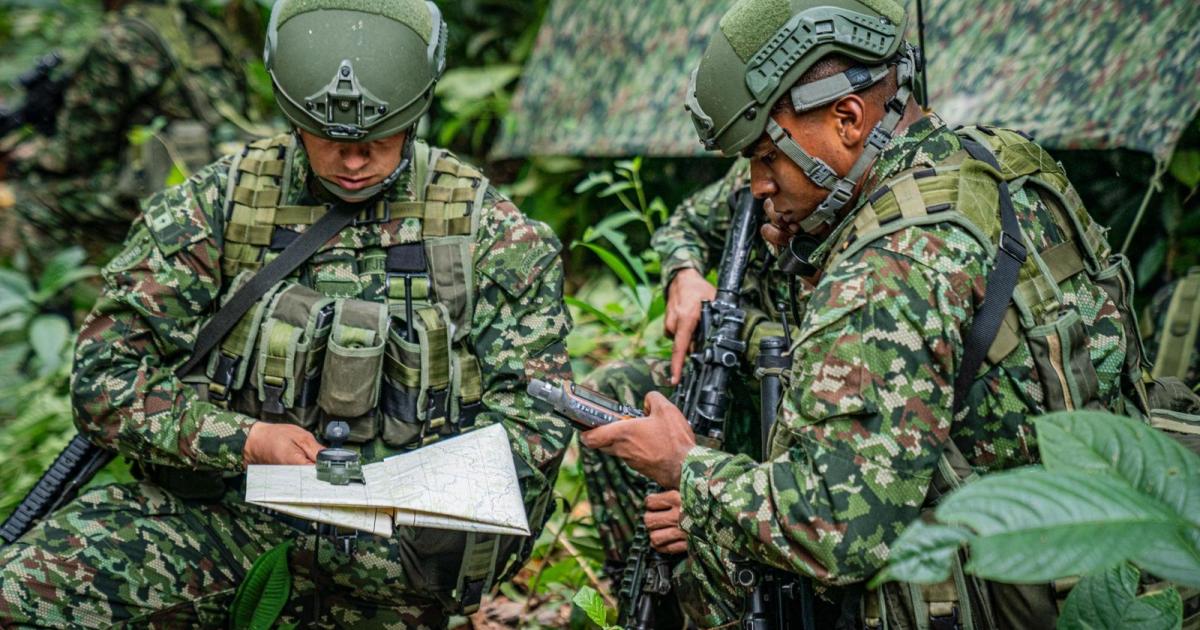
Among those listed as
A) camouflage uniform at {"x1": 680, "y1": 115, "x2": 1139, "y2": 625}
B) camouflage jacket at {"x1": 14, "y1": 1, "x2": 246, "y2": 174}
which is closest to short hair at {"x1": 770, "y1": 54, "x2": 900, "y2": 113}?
camouflage uniform at {"x1": 680, "y1": 115, "x2": 1139, "y2": 625}

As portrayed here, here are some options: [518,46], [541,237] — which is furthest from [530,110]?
[541,237]

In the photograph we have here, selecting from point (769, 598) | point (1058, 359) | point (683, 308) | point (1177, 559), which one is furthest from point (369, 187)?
point (1177, 559)

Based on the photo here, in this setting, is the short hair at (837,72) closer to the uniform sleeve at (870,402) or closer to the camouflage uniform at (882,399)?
the camouflage uniform at (882,399)

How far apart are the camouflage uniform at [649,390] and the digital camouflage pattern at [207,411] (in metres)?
0.45

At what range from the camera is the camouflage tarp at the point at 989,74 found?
418 cm

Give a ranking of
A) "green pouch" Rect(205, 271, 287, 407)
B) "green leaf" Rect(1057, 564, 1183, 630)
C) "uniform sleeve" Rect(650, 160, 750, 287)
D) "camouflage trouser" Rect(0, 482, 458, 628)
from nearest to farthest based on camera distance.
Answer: "green leaf" Rect(1057, 564, 1183, 630), "camouflage trouser" Rect(0, 482, 458, 628), "green pouch" Rect(205, 271, 287, 407), "uniform sleeve" Rect(650, 160, 750, 287)

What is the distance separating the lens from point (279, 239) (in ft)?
10.9

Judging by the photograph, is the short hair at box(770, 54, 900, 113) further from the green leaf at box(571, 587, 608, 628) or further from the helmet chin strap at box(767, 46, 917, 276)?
the green leaf at box(571, 587, 608, 628)

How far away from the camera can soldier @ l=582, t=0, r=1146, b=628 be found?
2.29 metres

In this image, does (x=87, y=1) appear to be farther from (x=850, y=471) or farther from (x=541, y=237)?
(x=850, y=471)

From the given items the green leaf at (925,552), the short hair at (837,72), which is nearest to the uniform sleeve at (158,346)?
the short hair at (837,72)

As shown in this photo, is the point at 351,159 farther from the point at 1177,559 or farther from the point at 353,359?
the point at 1177,559

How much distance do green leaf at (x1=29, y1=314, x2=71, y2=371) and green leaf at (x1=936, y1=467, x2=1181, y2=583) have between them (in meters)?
4.86

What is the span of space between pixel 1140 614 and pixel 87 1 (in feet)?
43.3
